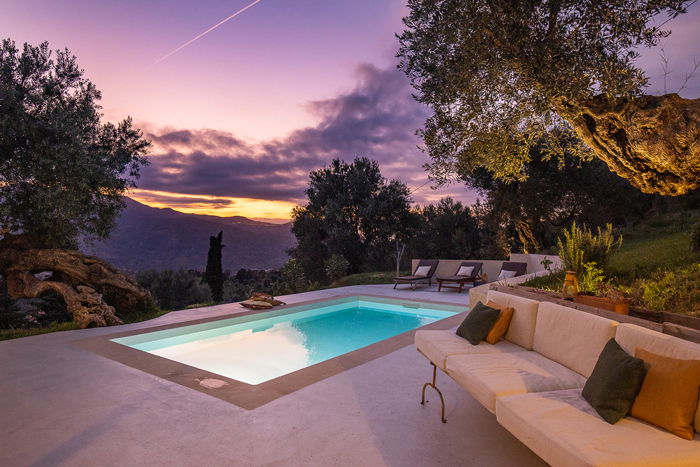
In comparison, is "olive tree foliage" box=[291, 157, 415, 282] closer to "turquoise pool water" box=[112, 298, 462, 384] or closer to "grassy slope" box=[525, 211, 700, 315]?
"turquoise pool water" box=[112, 298, 462, 384]

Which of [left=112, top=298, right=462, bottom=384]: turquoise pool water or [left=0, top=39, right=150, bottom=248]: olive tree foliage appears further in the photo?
[left=0, top=39, right=150, bottom=248]: olive tree foliage

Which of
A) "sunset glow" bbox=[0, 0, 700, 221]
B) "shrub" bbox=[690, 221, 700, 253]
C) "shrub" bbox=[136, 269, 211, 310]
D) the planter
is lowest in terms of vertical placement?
"shrub" bbox=[136, 269, 211, 310]

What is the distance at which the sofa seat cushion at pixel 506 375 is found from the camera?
99.1 inches

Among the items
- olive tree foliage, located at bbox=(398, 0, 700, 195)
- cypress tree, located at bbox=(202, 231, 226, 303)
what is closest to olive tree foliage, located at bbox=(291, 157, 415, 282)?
cypress tree, located at bbox=(202, 231, 226, 303)

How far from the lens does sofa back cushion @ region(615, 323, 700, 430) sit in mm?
2063

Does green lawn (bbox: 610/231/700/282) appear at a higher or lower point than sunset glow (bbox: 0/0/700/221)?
lower

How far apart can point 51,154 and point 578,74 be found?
847cm

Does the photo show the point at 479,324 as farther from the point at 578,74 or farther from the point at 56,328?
the point at 56,328

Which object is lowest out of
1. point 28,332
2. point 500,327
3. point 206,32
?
point 28,332

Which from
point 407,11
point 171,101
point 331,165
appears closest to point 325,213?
point 331,165

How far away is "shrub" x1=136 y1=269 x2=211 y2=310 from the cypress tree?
28cm

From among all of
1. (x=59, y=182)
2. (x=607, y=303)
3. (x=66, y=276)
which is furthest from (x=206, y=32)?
(x=607, y=303)

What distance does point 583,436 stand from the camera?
1.88 meters

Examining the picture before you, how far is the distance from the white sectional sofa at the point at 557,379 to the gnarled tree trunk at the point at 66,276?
254 inches
